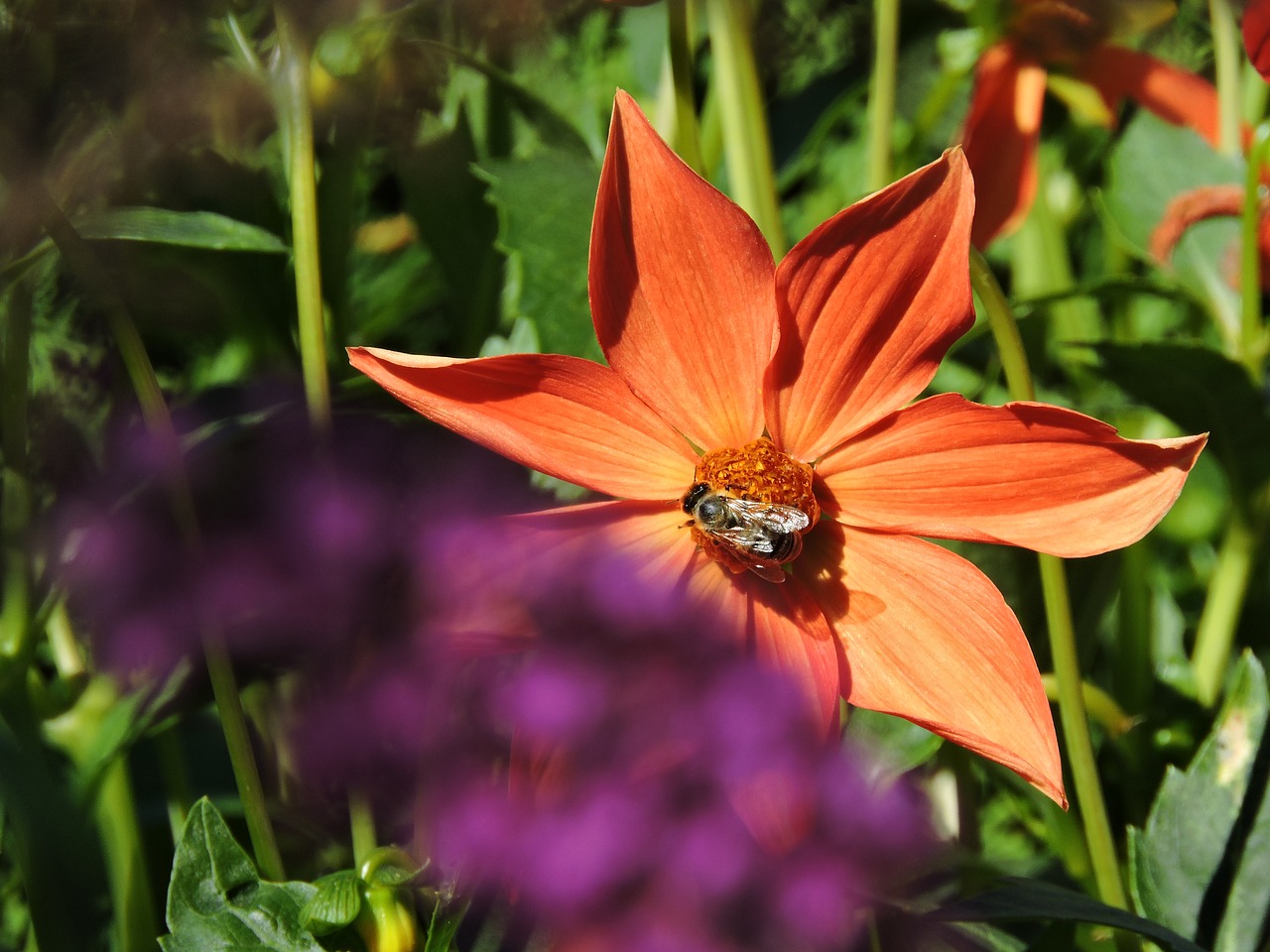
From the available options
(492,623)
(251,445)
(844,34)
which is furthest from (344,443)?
(844,34)

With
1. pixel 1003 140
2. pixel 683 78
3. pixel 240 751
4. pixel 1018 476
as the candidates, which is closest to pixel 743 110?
pixel 683 78

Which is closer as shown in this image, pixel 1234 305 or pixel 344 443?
pixel 344 443

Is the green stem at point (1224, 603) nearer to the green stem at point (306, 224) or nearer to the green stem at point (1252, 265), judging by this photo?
the green stem at point (1252, 265)

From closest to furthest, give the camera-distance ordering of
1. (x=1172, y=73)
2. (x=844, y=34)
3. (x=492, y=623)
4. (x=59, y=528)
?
(x=492, y=623)
(x=59, y=528)
(x=1172, y=73)
(x=844, y=34)

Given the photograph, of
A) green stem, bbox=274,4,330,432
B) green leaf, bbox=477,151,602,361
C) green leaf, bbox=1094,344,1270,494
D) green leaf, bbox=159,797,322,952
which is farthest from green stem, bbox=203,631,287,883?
green leaf, bbox=1094,344,1270,494

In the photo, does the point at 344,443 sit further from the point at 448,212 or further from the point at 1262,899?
the point at 1262,899

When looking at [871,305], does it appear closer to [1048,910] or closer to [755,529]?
[755,529]

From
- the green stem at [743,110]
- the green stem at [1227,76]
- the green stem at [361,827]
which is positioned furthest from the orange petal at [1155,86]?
the green stem at [361,827]

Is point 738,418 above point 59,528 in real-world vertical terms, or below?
above
